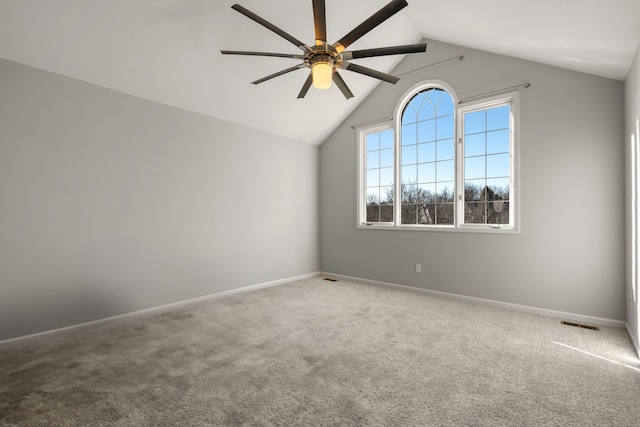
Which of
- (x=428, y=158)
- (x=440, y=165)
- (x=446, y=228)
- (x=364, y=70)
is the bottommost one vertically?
(x=446, y=228)

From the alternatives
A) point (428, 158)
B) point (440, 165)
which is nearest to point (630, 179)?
point (440, 165)

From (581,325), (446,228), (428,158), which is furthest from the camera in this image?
(428,158)

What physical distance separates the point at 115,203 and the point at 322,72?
2648mm

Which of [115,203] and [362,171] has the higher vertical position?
[362,171]

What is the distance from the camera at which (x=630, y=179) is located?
2.87m

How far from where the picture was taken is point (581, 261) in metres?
3.34

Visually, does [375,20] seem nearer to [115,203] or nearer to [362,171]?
[115,203]

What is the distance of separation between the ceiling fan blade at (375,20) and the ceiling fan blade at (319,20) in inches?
5.4

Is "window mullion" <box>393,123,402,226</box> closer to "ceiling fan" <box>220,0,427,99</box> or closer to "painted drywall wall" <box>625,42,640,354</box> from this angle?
"ceiling fan" <box>220,0,427,99</box>

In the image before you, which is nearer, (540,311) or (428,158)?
(540,311)

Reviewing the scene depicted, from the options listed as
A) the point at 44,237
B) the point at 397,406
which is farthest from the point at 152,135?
the point at 397,406

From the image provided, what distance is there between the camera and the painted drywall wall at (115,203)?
2799 mm

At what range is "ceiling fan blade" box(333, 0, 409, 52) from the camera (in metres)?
2.01

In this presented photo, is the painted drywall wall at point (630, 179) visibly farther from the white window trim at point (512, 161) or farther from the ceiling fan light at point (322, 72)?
the ceiling fan light at point (322, 72)
